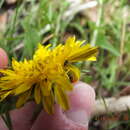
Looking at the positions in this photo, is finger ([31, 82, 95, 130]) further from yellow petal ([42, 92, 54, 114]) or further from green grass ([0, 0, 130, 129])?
green grass ([0, 0, 130, 129])

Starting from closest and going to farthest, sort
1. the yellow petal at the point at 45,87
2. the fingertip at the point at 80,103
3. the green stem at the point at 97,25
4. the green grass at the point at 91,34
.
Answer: the yellow petal at the point at 45,87
the fingertip at the point at 80,103
the green grass at the point at 91,34
the green stem at the point at 97,25

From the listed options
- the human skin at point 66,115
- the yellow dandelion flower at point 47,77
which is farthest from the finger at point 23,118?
the yellow dandelion flower at point 47,77

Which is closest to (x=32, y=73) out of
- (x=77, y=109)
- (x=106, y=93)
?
(x=77, y=109)

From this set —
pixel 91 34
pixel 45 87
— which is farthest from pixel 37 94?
pixel 91 34

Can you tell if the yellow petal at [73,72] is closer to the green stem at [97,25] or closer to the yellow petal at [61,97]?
the yellow petal at [61,97]

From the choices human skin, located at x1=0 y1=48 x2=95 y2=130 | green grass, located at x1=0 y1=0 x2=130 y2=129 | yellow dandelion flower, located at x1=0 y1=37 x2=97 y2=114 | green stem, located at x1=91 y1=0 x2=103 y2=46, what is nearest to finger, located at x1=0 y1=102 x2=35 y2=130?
human skin, located at x1=0 y1=48 x2=95 y2=130

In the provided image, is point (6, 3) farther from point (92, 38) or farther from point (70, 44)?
point (70, 44)

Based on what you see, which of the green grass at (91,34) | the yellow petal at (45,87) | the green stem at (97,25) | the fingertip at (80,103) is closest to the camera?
the yellow petal at (45,87)

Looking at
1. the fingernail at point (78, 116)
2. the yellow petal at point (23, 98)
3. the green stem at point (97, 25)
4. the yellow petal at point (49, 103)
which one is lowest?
the fingernail at point (78, 116)
